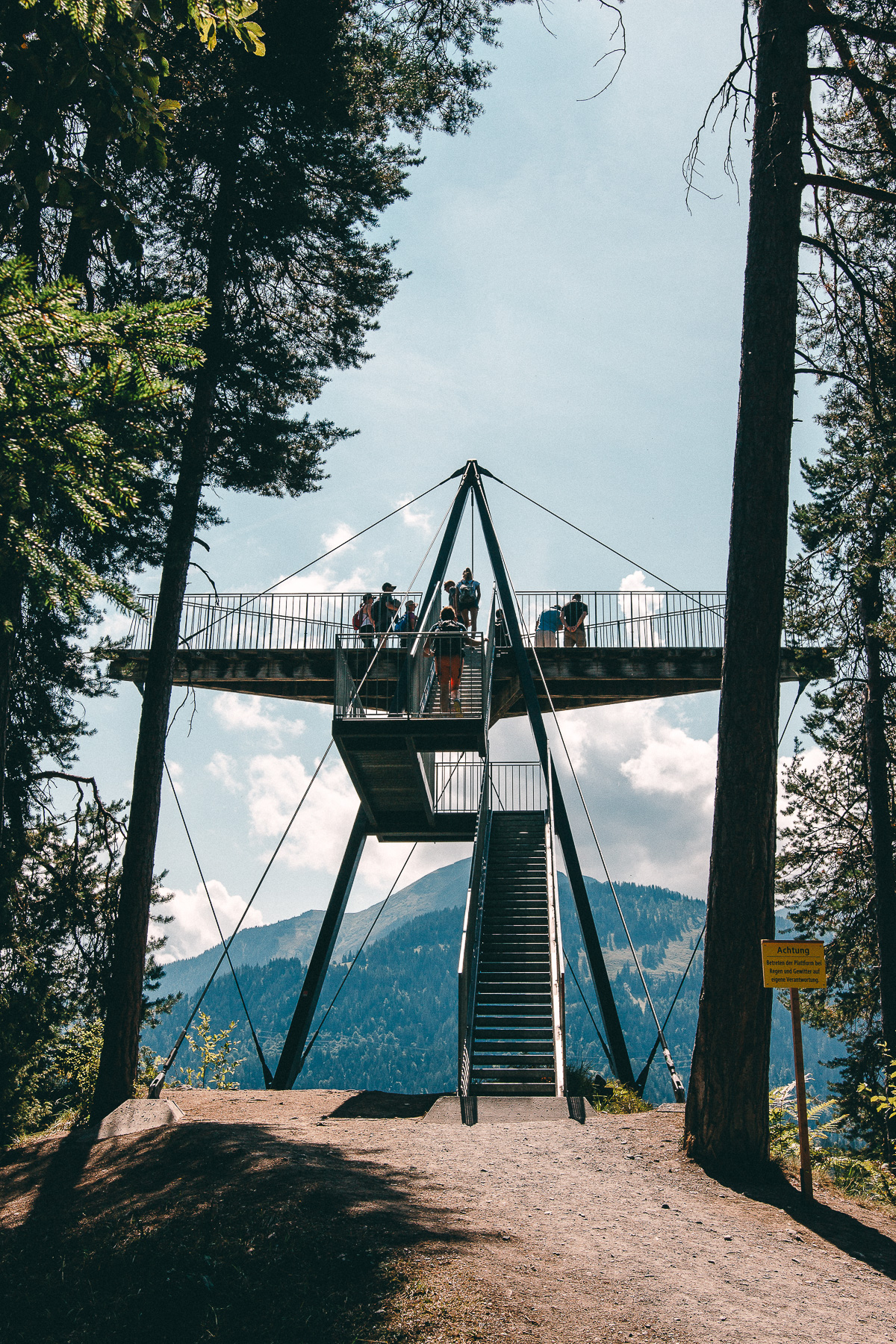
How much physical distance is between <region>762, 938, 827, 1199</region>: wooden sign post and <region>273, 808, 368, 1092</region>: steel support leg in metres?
7.80

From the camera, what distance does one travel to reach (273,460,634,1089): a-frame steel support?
13766 millimetres

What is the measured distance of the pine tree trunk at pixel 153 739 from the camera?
9.92m

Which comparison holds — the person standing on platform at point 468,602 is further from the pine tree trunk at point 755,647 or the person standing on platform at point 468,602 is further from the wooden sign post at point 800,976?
the wooden sign post at point 800,976

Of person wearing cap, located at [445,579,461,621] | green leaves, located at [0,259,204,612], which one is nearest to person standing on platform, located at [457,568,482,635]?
person wearing cap, located at [445,579,461,621]

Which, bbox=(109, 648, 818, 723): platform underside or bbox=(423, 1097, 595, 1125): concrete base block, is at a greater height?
bbox=(109, 648, 818, 723): platform underside

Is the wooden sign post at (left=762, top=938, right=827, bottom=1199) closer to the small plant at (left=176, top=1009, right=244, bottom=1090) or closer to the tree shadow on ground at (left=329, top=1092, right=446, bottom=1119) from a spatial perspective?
→ the tree shadow on ground at (left=329, top=1092, right=446, bottom=1119)

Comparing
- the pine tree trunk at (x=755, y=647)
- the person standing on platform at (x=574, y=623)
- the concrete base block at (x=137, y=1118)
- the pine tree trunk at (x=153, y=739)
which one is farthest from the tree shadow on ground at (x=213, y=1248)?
the person standing on platform at (x=574, y=623)

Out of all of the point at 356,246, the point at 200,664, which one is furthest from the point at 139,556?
the point at 200,664

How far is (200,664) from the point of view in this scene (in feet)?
60.6

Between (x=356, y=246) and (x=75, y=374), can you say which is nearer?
(x=75, y=374)

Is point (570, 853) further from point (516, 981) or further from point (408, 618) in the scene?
point (408, 618)

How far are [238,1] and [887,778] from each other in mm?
15873

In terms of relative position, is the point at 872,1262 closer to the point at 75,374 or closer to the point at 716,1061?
the point at 716,1061

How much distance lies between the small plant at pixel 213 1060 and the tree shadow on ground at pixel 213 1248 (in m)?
7.90
